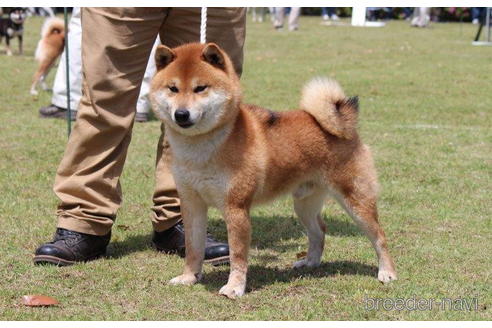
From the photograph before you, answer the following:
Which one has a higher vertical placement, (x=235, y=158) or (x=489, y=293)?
(x=235, y=158)

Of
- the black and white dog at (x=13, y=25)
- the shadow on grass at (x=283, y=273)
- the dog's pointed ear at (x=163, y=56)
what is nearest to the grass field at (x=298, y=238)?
the shadow on grass at (x=283, y=273)

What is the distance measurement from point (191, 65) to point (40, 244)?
1.57 meters

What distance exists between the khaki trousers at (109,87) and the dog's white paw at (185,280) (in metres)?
0.60

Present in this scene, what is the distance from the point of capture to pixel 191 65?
3.31 metres

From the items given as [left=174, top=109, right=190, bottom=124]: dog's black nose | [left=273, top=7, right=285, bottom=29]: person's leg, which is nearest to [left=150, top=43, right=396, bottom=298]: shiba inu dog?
[left=174, top=109, right=190, bottom=124]: dog's black nose

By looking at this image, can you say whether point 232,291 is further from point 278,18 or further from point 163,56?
point 278,18

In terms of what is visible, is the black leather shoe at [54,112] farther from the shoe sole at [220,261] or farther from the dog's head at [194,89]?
the dog's head at [194,89]

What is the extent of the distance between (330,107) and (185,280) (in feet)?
3.66

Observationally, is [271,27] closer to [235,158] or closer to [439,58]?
[439,58]

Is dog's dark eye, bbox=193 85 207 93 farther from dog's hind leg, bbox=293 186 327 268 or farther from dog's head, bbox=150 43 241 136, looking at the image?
dog's hind leg, bbox=293 186 327 268

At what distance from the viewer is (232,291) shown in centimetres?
341

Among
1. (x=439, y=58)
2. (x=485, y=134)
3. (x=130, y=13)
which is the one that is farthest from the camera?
(x=439, y=58)

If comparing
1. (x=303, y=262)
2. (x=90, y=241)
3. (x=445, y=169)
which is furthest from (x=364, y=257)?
(x=445, y=169)

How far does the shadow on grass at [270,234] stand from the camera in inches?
170
